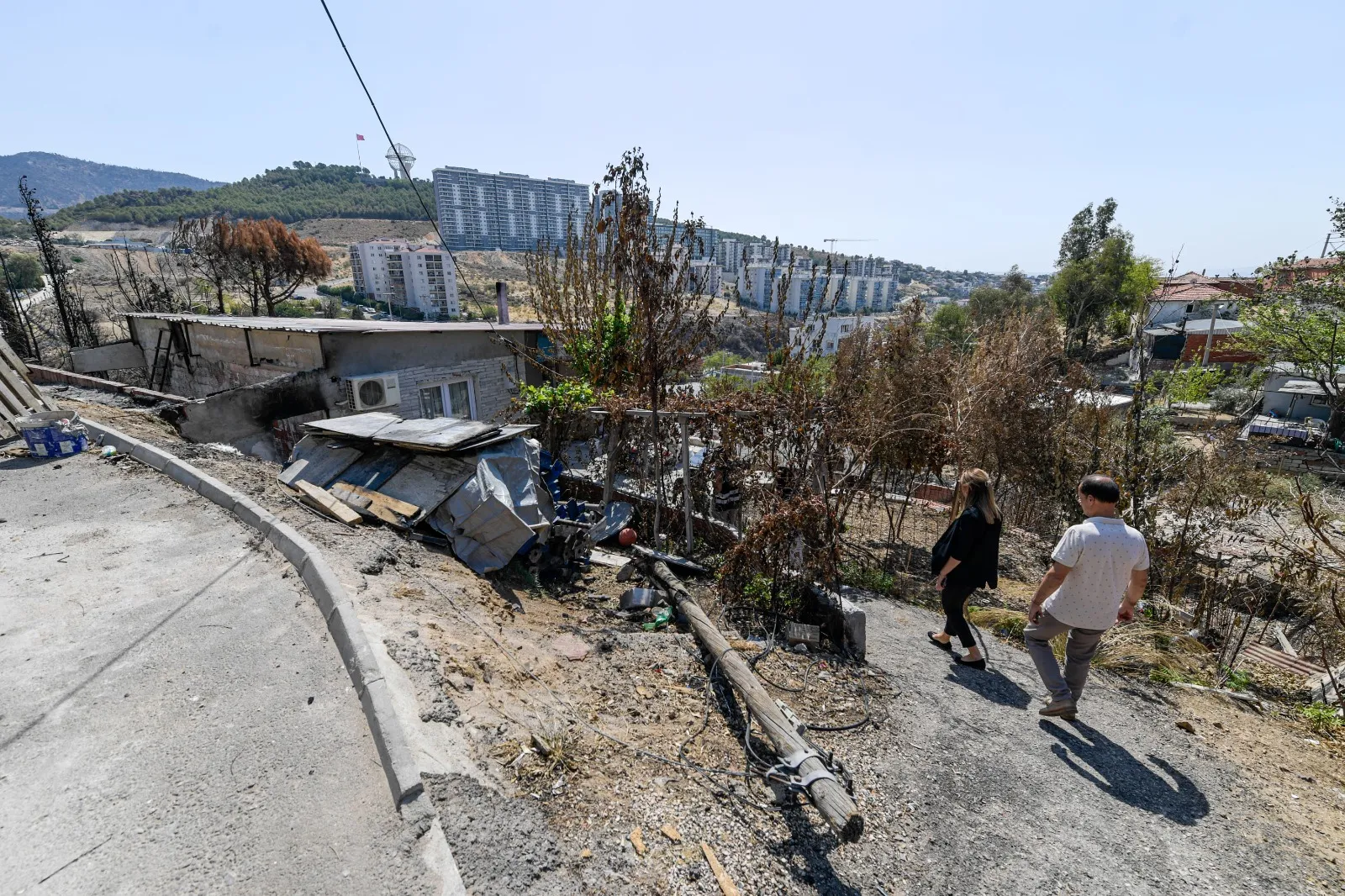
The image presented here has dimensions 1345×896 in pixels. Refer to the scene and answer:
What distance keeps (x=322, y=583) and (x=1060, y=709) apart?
5.13 m

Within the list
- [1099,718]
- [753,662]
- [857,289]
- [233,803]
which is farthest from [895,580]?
[857,289]

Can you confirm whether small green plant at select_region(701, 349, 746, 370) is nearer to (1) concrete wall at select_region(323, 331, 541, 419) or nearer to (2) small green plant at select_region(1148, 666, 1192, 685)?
(1) concrete wall at select_region(323, 331, 541, 419)

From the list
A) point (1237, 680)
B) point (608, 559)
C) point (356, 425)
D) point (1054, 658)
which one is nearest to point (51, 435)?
point (356, 425)

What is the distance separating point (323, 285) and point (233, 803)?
85.1 meters

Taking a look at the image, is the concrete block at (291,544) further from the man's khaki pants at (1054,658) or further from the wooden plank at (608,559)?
the man's khaki pants at (1054,658)

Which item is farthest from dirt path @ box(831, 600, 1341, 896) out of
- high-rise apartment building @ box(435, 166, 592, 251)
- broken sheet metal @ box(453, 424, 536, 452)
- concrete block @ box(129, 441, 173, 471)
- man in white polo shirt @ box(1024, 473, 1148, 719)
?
high-rise apartment building @ box(435, 166, 592, 251)

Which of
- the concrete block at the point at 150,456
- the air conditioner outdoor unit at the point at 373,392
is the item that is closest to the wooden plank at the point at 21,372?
the concrete block at the point at 150,456

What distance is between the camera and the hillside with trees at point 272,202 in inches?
3844

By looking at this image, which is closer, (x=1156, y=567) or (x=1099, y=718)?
(x=1099, y=718)

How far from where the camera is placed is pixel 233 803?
7.93ft

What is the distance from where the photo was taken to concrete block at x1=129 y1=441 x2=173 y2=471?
6.51m

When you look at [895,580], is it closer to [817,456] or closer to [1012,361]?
[817,456]

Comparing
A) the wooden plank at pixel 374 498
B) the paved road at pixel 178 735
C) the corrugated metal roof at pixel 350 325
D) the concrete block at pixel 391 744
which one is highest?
the corrugated metal roof at pixel 350 325

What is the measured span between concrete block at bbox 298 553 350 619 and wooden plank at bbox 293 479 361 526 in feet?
4.38
